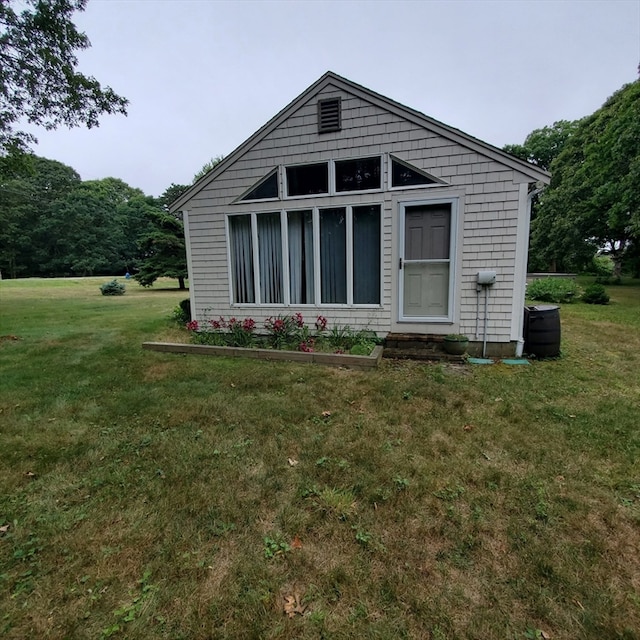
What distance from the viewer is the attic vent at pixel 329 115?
224 inches

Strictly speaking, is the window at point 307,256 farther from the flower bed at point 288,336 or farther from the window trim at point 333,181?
the flower bed at point 288,336

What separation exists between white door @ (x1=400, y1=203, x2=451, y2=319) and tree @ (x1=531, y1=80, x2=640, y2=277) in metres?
12.0

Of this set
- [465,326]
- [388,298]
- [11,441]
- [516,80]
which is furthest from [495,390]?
[516,80]

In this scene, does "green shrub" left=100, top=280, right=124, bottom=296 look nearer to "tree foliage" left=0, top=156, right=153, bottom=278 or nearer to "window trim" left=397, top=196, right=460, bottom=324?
"window trim" left=397, top=196, right=460, bottom=324

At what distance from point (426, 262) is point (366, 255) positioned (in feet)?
3.34

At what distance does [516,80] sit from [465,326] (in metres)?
16.4

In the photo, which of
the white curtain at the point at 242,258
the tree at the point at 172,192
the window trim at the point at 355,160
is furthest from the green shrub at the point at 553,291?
the tree at the point at 172,192

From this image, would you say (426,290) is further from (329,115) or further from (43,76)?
(43,76)

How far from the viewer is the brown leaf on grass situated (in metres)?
1.53

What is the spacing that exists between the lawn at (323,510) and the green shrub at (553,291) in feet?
31.7

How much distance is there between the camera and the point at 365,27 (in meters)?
10.6

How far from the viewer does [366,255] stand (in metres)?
5.96

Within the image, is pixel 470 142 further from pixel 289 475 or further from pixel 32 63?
pixel 32 63

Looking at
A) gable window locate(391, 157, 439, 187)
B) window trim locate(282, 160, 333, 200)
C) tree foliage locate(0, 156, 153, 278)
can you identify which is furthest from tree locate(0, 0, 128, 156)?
tree foliage locate(0, 156, 153, 278)
